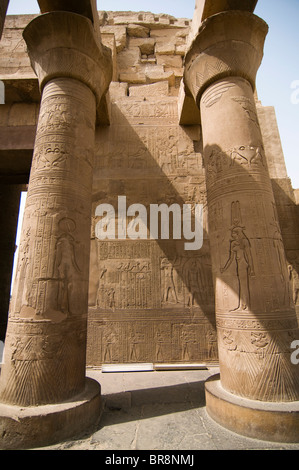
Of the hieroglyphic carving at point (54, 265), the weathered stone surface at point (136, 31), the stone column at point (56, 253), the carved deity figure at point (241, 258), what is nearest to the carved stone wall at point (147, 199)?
the weathered stone surface at point (136, 31)

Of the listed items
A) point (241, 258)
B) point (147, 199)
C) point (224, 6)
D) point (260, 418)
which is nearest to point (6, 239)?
point (147, 199)

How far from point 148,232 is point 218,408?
10.8 feet

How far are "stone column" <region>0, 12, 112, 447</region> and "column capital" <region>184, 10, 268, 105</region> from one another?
5.25 feet

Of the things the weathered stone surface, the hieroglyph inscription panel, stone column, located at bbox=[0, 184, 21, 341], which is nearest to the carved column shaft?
the hieroglyph inscription panel

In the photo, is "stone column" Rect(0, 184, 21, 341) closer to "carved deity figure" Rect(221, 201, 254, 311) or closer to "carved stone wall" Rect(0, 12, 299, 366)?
"carved stone wall" Rect(0, 12, 299, 366)

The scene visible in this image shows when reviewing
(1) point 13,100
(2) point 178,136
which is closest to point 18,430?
(2) point 178,136

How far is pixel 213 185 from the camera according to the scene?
3.40 m

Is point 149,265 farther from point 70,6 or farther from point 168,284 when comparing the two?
point 70,6

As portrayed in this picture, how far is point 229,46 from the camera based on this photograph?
3.69m

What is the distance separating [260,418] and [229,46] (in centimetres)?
461

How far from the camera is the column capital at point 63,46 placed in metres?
3.63

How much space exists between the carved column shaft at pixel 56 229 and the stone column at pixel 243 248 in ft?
5.32

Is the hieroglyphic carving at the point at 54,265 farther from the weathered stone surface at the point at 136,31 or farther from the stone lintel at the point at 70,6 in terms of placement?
the weathered stone surface at the point at 136,31

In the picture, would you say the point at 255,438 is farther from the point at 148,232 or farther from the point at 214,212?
the point at 148,232
